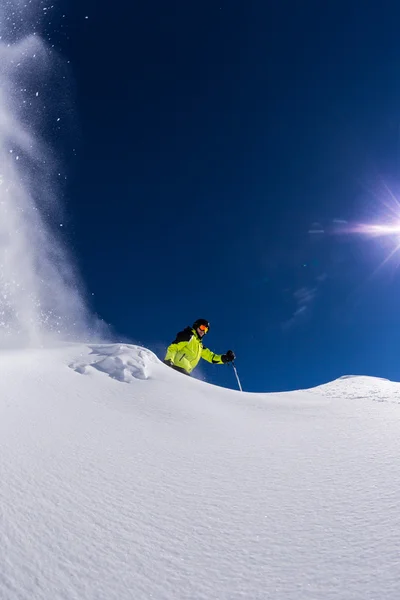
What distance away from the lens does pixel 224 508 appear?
1.68 m

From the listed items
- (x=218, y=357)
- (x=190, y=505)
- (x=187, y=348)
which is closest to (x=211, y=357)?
(x=218, y=357)

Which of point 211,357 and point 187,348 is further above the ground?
point 211,357

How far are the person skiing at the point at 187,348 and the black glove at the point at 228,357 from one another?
1104mm

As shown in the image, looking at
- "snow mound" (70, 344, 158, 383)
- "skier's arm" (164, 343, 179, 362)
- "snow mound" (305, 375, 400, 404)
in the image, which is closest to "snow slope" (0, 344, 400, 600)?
"snow mound" (70, 344, 158, 383)

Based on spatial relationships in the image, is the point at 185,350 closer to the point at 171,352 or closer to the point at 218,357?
the point at 171,352

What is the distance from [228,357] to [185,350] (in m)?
1.99

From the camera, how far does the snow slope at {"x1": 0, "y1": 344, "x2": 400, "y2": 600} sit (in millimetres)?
1118

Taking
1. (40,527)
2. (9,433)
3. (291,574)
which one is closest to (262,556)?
(291,574)

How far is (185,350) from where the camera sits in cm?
862

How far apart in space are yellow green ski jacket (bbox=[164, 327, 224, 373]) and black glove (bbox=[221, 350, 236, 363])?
4.28 ft

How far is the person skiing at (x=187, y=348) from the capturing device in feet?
27.8

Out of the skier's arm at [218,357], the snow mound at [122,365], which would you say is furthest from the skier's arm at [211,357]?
the snow mound at [122,365]

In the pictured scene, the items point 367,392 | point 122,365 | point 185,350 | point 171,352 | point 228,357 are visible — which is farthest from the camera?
point 228,357

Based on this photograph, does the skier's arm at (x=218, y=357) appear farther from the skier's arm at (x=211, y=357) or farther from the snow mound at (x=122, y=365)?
the snow mound at (x=122, y=365)
